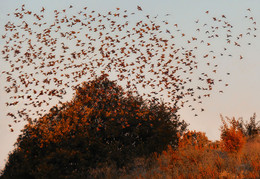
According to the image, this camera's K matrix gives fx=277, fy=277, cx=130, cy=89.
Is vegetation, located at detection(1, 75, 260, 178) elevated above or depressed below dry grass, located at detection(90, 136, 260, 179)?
above

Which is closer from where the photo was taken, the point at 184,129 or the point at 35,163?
the point at 35,163

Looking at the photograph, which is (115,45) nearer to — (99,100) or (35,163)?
(99,100)

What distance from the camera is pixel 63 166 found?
48.9 ft

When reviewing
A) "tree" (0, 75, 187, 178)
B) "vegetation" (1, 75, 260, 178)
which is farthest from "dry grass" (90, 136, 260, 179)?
"tree" (0, 75, 187, 178)

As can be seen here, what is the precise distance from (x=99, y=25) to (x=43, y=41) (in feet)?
13.0

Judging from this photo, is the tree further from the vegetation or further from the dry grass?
the dry grass

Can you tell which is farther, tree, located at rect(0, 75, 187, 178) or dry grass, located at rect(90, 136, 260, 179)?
tree, located at rect(0, 75, 187, 178)

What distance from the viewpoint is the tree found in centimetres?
1480

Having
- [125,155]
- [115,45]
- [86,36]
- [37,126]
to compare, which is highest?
[86,36]

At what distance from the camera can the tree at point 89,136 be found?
1480 cm

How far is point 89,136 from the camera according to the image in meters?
15.8

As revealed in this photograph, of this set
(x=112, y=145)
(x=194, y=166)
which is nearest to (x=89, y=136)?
(x=112, y=145)

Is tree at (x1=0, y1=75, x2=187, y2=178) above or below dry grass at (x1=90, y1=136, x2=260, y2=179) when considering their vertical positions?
above

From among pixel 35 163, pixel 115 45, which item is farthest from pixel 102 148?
pixel 115 45
